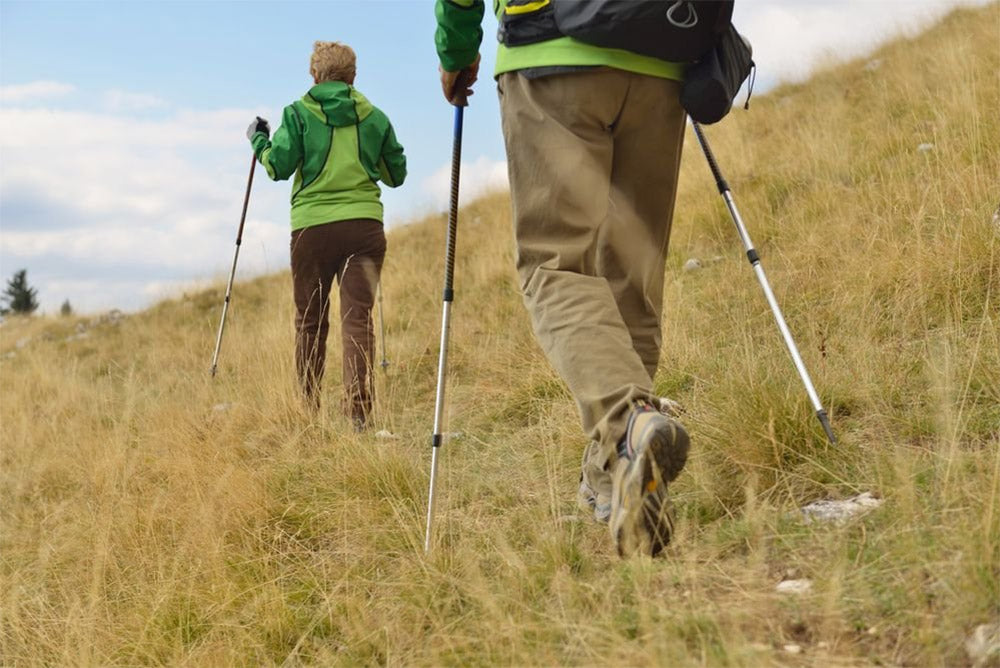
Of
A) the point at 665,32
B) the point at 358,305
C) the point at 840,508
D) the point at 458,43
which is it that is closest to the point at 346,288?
the point at 358,305

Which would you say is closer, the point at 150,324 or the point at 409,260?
the point at 409,260

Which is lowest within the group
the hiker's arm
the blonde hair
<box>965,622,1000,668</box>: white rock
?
<box>965,622,1000,668</box>: white rock

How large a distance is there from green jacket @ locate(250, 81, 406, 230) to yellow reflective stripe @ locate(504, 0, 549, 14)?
9.46ft

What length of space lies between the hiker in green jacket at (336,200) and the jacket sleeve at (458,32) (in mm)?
2332

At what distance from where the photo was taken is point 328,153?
206 inches

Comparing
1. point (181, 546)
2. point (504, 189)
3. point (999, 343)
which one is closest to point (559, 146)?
point (999, 343)

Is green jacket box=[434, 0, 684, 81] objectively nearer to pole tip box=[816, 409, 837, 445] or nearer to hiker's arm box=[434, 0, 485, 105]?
hiker's arm box=[434, 0, 485, 105]

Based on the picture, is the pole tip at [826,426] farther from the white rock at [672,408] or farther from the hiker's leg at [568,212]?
the white rock at [672,408]

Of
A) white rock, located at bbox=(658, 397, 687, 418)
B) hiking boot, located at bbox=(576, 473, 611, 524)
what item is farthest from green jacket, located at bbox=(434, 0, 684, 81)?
white rock, located at bbox=(658, 397, 687, 418)

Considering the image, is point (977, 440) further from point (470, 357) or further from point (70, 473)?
point (70, 473)

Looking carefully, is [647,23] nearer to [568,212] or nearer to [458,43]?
[568,212]

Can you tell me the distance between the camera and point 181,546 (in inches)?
137

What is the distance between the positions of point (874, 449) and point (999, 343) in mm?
876

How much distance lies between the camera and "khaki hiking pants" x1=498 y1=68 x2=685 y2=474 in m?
2.44
